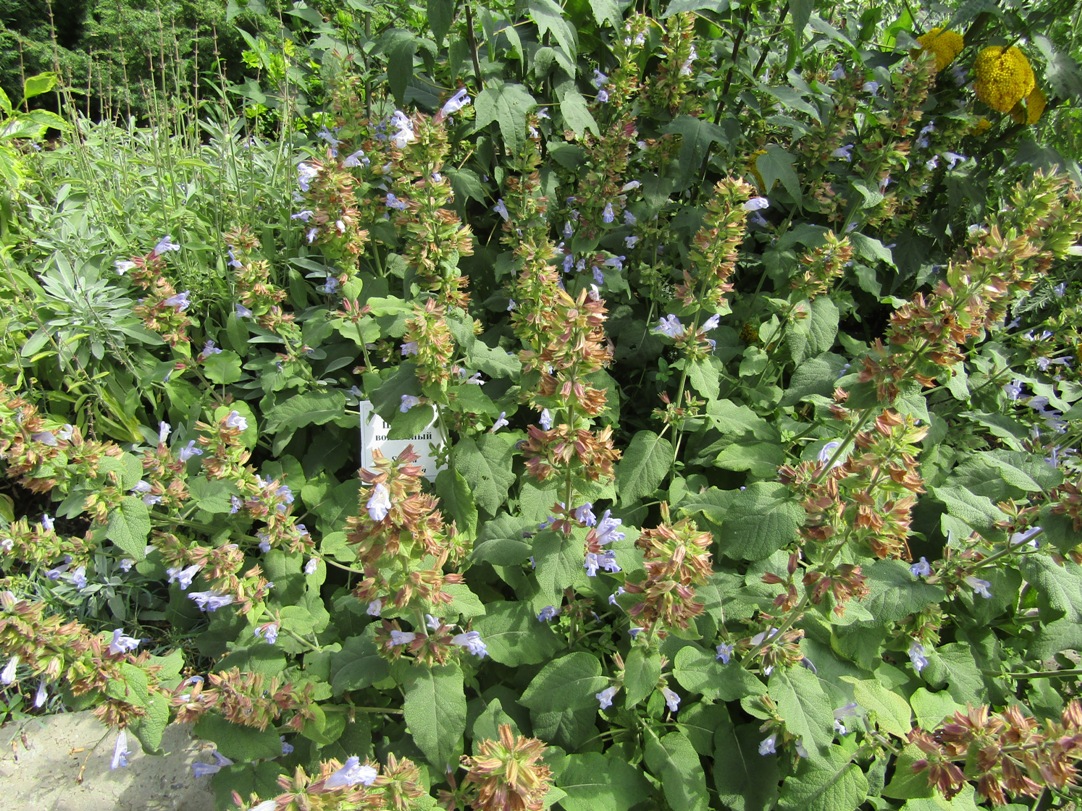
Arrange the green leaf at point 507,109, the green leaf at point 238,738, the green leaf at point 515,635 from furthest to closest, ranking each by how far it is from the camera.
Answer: the green leaf at point 507,109 → the green leaf at point 515,635 → the green leaf at point 238,738

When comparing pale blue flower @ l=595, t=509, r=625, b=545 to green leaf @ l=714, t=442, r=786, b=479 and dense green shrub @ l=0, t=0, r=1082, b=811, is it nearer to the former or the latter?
dense green shrub @ l=0, t=0, r=1082, b=811

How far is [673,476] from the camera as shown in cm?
276

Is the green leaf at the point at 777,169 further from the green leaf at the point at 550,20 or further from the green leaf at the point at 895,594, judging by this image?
the green leaf at the point at 895,594

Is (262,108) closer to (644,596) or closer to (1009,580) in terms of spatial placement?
(644,596)

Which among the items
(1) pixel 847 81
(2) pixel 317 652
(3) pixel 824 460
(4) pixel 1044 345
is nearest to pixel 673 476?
(3) pixel 824 460

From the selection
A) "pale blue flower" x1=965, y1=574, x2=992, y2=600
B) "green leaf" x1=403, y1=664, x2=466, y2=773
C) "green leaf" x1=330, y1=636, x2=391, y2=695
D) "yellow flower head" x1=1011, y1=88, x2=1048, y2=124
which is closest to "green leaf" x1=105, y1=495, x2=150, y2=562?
"green leaf" x1=330, y1=636, x2=391, y2=695

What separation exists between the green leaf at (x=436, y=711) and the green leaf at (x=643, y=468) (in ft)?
2.91

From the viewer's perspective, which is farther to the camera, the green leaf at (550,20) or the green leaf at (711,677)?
the green leaf at (550,20)

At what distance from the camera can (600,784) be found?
72.7 inches

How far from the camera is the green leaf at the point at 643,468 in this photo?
239 cm

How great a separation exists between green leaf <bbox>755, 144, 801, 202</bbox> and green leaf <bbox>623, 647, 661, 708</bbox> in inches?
80.7

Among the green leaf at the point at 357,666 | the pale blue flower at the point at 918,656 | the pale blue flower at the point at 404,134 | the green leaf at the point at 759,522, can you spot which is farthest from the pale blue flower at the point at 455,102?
the pale blue flower at the point at 918,656

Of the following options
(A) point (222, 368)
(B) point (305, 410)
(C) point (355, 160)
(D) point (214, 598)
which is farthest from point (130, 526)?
(C) point (355, 160)

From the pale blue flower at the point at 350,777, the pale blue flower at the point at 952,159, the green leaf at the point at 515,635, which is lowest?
the green leaf at the point at 515,635
